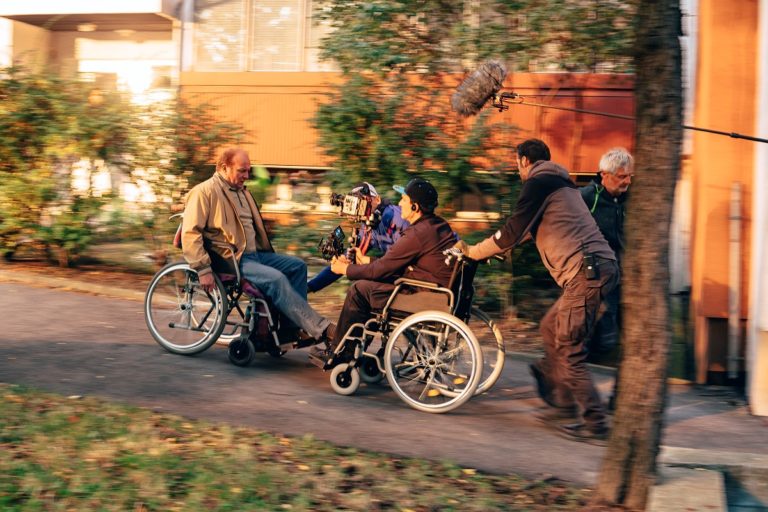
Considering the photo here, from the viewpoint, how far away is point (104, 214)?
10.9m

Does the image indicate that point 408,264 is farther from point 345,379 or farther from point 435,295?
point 345,379

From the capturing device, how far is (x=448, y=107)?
9.62m

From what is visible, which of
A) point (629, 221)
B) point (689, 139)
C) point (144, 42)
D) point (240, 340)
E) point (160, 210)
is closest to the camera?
point (629, 221)

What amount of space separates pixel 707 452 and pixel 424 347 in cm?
199

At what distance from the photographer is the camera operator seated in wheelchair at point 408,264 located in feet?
22.0

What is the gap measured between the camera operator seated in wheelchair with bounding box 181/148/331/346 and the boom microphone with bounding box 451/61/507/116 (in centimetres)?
176

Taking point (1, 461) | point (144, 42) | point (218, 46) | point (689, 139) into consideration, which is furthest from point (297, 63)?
point (1, 461)

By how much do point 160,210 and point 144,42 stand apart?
9329mm

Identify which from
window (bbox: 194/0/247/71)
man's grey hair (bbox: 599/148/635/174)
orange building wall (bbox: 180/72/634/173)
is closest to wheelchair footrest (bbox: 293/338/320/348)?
man's grey hair (bbox: 599/148/635/174)

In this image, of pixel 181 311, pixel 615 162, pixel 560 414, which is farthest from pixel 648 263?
pixel 181 311

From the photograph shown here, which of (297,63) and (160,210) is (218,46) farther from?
(160,210)

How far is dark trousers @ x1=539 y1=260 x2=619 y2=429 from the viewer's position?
639 cm

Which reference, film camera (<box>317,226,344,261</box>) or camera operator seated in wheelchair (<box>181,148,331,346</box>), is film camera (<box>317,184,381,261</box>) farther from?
camera operator seated in wheelchair (<box>181,148,331,346</box>)

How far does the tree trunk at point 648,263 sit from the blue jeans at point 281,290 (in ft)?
9.94
